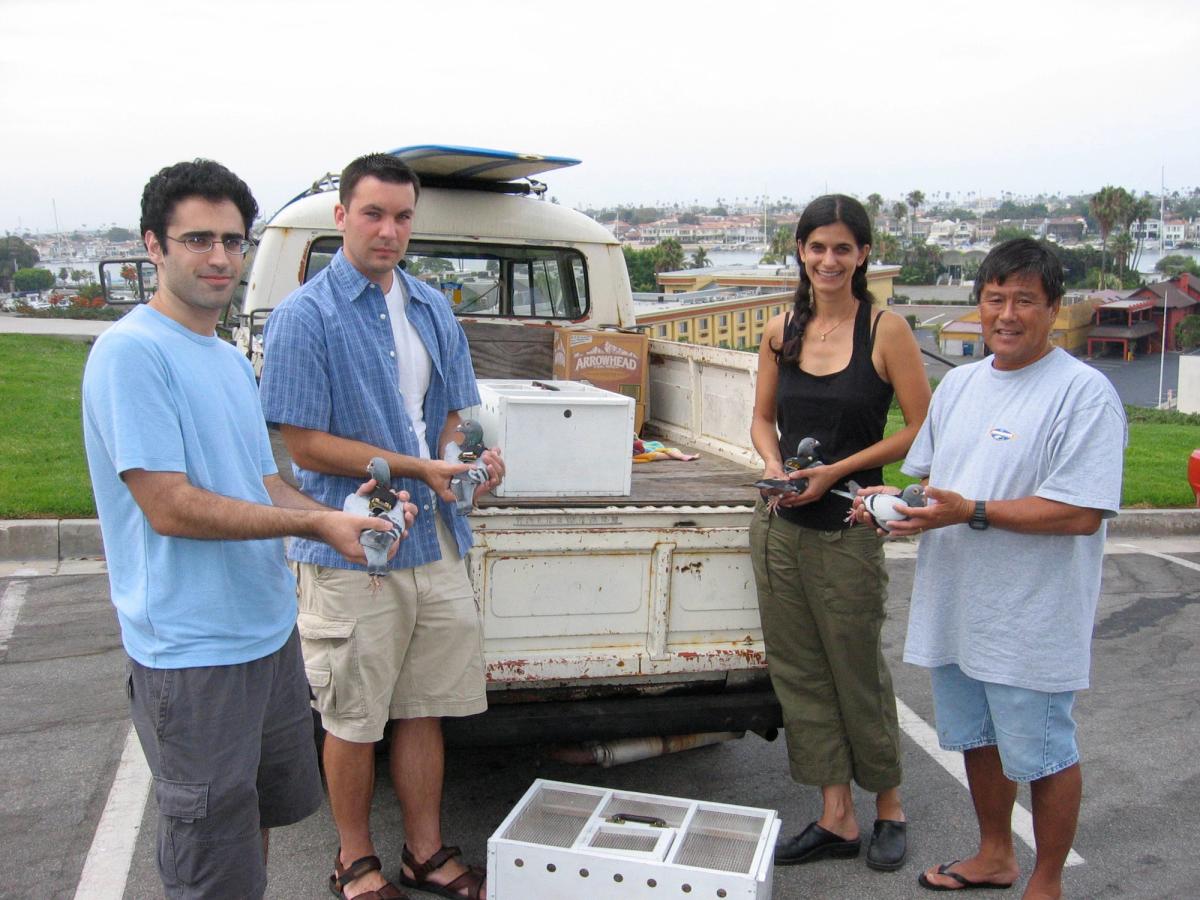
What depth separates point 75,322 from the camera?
71.1 ft

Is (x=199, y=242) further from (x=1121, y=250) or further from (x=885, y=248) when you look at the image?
(x=1121, y=250)

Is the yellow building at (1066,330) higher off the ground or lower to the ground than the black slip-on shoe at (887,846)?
lower

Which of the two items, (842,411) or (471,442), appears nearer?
(471,442)

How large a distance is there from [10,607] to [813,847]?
15.6 ft

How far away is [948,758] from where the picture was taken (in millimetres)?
4738

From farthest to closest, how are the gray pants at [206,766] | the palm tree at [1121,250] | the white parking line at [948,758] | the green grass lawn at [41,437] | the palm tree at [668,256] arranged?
the palm tree at [1121,250] < the palm tree at [668,256] < the green grass lawn at [41,437] < the white parking line at [948,758] < the gray pants at [206,766]

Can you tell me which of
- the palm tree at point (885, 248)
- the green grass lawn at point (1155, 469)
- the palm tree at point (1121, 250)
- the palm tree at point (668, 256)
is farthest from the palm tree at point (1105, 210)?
the green grass lawn at point (1155, 469)

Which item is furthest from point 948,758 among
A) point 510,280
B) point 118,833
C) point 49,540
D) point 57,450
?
point 57,450

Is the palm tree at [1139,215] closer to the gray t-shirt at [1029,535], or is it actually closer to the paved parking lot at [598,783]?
the paved parking lot at [598,783]

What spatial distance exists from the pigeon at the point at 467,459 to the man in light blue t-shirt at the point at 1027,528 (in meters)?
1.19

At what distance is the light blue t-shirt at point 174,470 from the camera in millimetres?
2318

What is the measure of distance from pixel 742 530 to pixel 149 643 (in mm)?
1992

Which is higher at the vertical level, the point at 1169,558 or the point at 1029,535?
the point at 1029,535

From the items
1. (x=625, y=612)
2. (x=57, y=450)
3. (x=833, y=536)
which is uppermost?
(x=833, y=536)
